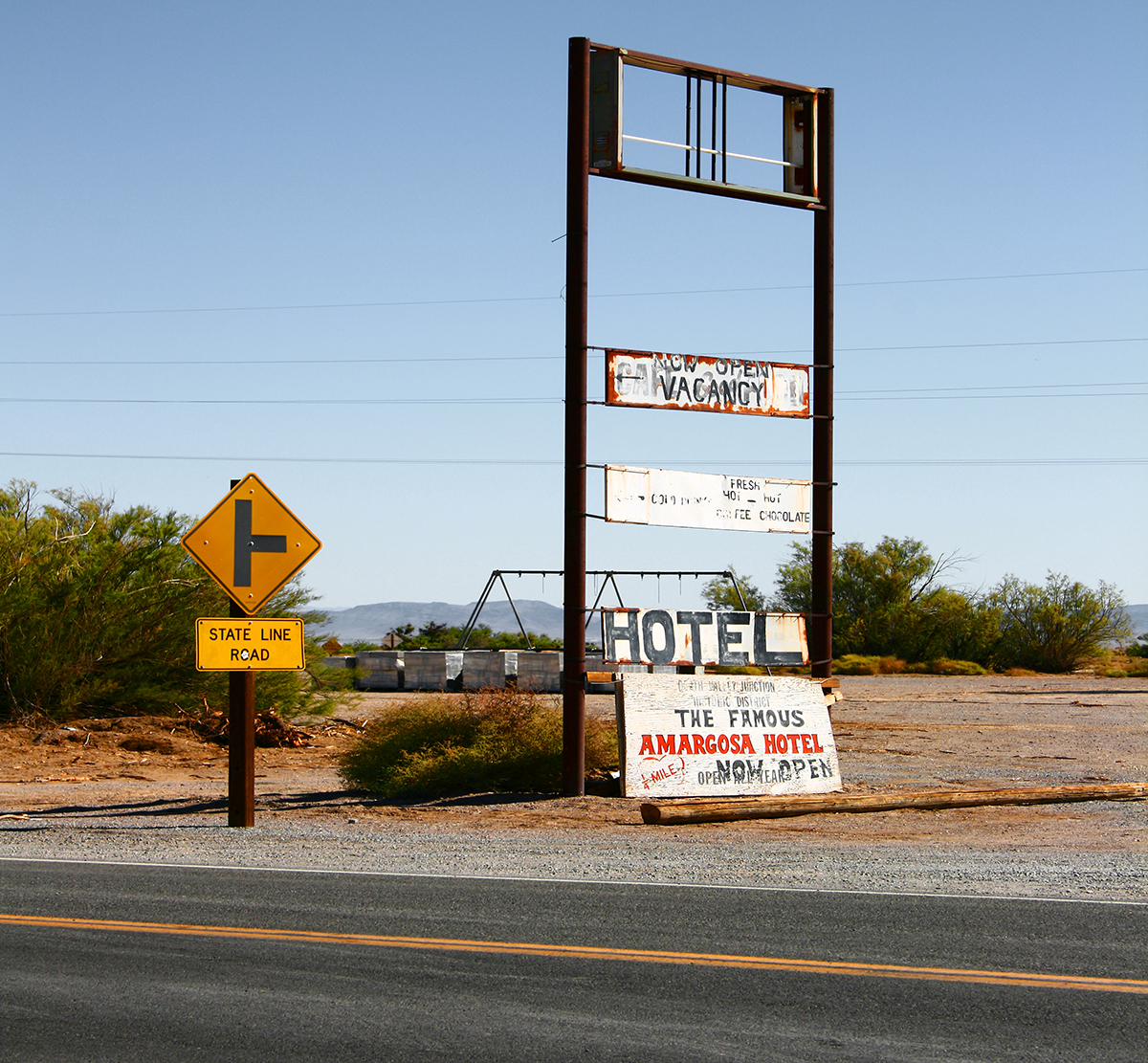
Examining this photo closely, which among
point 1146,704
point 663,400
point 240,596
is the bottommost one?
point 1146,704

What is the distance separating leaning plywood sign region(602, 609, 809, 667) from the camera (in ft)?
48.7

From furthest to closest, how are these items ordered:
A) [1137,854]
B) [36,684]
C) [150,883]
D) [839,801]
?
1. [36,684]
2. [839,801]
3. [1137,854]
4. [150,883]

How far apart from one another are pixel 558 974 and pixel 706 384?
983 centimetres

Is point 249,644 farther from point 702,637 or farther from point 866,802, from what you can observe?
point 866,802

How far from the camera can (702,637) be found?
1541 centimetres

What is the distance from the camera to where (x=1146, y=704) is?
37312 mm

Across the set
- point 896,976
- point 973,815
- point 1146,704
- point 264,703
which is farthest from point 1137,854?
point 1146,704

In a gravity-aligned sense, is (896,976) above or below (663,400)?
below

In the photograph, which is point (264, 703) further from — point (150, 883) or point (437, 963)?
point (437, 963)

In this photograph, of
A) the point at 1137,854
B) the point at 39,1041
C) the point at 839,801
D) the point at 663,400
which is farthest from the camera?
the point at 663,400

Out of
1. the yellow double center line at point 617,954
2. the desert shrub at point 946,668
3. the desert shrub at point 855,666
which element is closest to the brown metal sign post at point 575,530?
the yellow double center line at point 617,954

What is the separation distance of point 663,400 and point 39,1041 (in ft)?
35.6

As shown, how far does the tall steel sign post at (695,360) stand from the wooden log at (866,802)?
2.09 m

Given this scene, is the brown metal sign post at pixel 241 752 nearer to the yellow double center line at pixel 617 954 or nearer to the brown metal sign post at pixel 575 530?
the brown metal sign post at pixel 575 530
